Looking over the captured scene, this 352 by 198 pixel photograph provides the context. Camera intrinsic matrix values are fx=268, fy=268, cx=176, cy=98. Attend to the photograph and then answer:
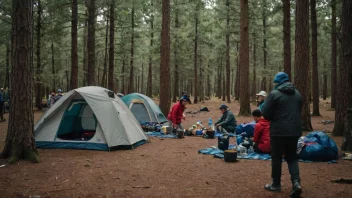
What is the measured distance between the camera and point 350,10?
7.49 meters

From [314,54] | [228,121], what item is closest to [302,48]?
[228,121]

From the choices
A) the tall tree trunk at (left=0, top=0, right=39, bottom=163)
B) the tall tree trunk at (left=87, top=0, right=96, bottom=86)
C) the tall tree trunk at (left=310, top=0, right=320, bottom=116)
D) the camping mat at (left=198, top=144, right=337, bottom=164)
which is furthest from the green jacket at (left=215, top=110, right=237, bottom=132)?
the tall tree trunk at (left=87, top=0, right=96, bottom=86)

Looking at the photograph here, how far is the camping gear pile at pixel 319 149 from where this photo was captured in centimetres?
627

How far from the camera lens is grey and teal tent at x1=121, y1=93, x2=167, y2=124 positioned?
13055 mm

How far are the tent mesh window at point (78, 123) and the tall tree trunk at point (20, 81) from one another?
9.61 ft

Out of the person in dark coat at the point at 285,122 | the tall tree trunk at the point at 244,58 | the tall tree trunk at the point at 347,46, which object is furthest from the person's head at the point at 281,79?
the tall tree trunk at the point at 244,58

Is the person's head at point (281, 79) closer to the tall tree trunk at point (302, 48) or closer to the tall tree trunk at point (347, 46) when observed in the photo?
the tall tree trunk at point (347, 46)

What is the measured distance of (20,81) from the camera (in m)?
6.06

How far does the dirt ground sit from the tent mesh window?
1971 mm

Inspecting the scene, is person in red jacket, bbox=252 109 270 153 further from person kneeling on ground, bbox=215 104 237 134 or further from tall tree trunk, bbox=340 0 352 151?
person kneeling on ground, bbox=215 104 237 134

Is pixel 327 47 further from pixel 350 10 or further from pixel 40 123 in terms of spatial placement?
pixel 40 123

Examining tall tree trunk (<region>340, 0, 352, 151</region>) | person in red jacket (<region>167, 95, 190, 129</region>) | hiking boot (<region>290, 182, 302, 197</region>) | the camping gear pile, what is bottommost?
hiking boot (<region>290, 182, 302, 197</region>)

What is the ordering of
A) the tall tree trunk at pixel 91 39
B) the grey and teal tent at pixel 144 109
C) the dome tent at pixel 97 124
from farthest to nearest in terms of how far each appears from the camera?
the tall tree trunk at pixel 91 39, the grey and teal tent at pixel 144 109, the dome tent at pixel 97 124

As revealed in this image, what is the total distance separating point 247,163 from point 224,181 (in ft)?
4.97
